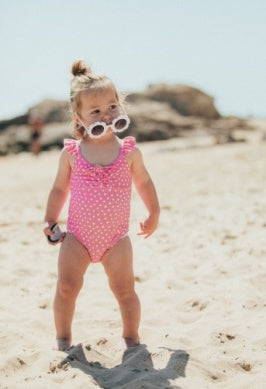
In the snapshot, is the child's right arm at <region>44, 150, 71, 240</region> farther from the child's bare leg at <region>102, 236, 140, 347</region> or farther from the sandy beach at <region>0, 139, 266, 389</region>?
the sandy beach at <region>0, 139, 266, 389</region>

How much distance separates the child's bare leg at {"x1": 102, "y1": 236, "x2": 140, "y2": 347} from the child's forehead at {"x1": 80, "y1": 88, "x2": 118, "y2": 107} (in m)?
0.80

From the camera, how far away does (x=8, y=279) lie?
484 centimetres

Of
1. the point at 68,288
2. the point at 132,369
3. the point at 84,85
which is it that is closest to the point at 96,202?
the point at 68,288

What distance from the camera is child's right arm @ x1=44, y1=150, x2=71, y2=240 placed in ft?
11.4

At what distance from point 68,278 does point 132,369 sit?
616 mm

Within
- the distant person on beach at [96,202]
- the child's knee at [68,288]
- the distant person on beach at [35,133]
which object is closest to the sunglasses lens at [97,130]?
the distant person on beach at [96,202]

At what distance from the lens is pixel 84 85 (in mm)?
3340

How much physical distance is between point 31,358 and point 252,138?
18.2 m

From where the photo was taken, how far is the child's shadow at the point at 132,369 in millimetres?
2928

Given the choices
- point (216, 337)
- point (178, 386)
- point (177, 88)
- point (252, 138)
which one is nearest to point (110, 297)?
point (216, 337)

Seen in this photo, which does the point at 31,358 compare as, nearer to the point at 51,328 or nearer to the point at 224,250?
the point at 51,328

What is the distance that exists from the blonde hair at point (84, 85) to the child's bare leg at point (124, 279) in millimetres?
729

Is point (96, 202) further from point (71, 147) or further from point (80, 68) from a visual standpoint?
point (80, 68)

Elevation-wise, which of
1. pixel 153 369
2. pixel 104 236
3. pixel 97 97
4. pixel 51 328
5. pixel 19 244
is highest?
pixel 97 97
